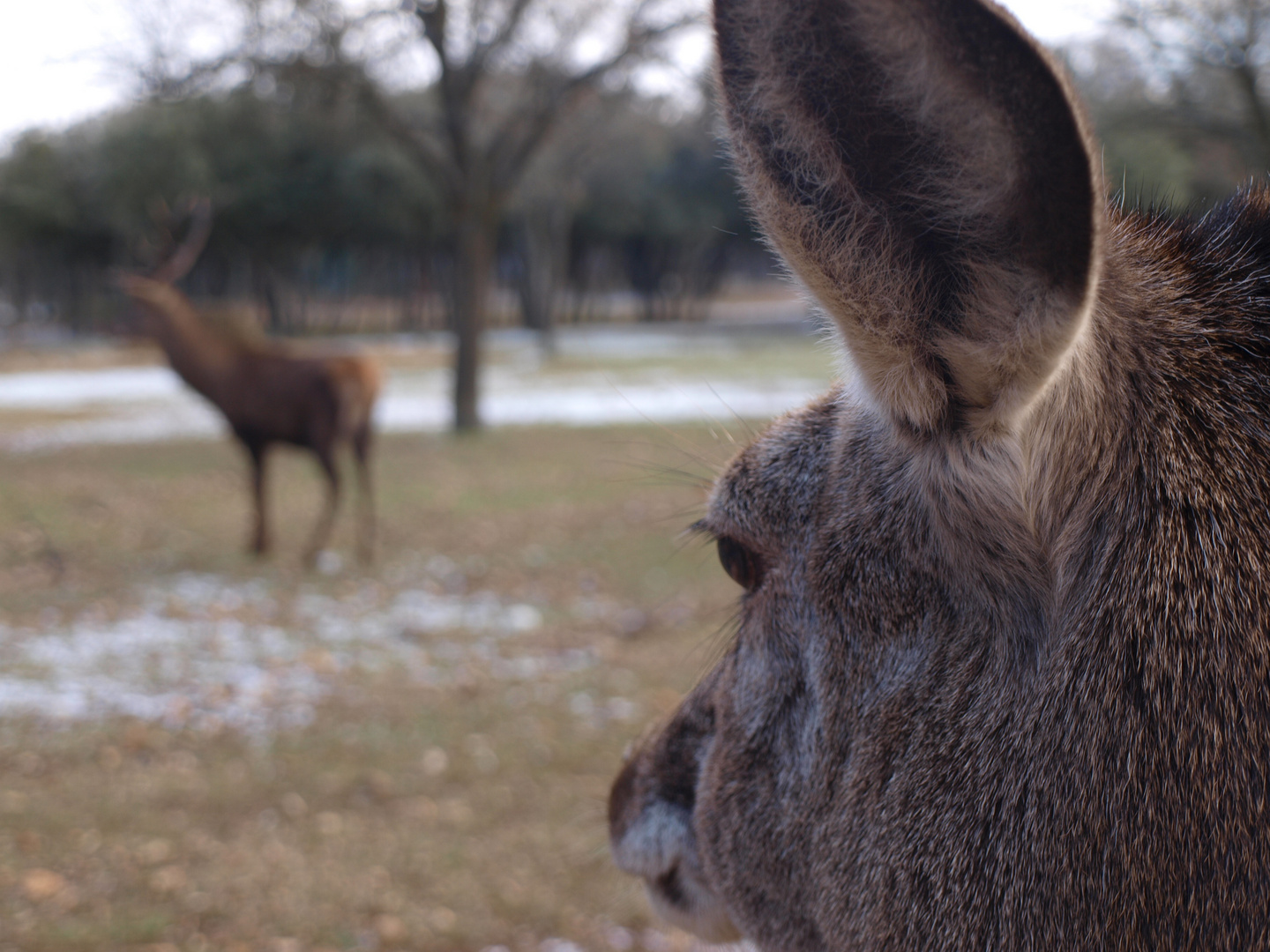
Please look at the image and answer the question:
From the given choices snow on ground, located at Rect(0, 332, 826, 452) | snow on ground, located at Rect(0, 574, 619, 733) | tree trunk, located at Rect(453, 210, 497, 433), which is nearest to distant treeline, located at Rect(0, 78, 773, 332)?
snow on ground, located at Rect(0, 332, 826, 452)

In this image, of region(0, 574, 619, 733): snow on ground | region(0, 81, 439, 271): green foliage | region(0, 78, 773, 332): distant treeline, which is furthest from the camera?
region(0, 78, 773, 332): distant treeline

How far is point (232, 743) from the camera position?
5.72m

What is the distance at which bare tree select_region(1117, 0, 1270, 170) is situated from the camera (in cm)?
977

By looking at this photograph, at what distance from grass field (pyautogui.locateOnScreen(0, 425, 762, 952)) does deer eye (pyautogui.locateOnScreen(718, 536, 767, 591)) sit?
1.21 feet

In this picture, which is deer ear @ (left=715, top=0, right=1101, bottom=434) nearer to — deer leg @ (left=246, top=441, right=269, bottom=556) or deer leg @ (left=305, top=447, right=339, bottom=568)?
deer leg @ (left=305, top=447, right=339, bottom=568)

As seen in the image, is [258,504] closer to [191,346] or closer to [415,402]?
[191,346]

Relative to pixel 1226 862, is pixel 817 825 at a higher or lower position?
lower

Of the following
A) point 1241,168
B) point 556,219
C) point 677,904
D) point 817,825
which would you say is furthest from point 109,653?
point 556,219

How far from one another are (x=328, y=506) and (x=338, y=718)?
12.7 feet

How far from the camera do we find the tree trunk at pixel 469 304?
1731 centimetres

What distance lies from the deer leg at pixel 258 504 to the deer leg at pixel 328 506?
476 mm

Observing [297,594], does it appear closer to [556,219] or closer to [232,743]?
[232,743]

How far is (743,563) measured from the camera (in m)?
1.68

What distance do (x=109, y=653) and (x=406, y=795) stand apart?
3.31 meters
